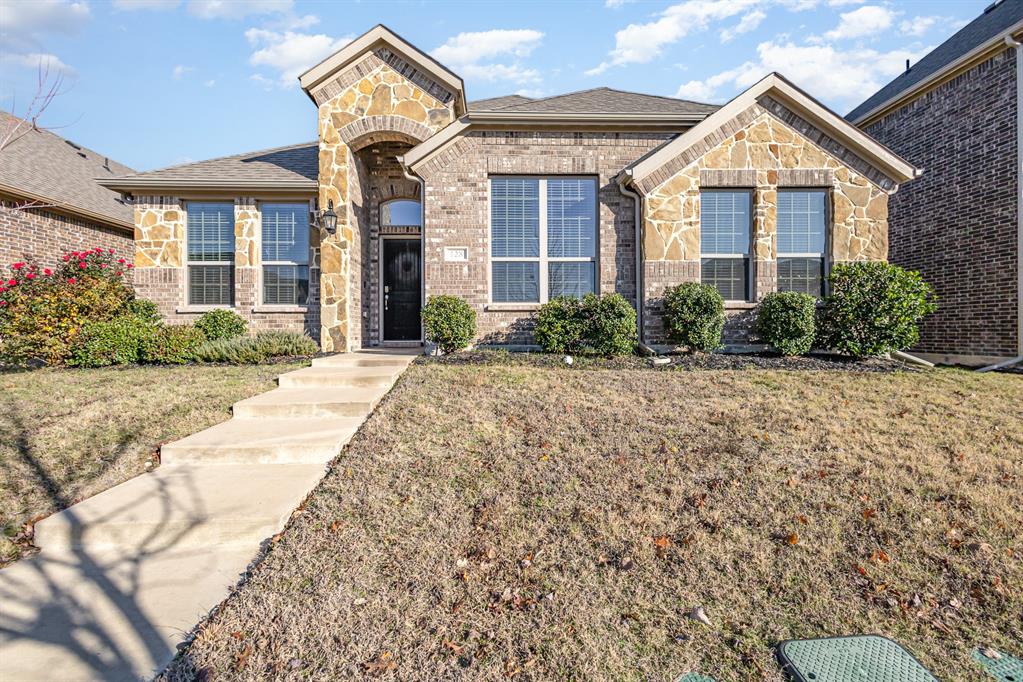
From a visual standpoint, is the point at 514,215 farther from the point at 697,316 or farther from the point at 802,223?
the point at 802,223

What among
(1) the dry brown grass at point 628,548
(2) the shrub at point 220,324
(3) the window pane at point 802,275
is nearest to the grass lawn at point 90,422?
(2) the shrub at point 220,324

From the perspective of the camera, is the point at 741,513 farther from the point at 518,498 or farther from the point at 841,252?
the point at 841,252

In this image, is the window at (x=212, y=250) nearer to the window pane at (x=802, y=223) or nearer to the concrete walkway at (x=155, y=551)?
the concrete walkway at (x=155, y=551)

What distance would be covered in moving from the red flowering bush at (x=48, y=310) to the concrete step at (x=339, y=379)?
4.65 meters

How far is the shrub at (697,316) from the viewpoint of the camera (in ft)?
28.6

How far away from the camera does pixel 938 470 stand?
4383mm

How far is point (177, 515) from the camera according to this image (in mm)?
3568

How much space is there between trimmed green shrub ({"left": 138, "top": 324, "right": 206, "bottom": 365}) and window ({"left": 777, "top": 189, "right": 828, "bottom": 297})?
33.6 ft

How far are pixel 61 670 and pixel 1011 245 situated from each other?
13175 millimetres

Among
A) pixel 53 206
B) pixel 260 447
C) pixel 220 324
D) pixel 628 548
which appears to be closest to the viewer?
pixel 628 548

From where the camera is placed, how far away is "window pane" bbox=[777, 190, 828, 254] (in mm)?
9641

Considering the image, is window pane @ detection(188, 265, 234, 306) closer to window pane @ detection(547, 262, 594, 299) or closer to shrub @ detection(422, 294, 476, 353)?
shrub @ detection(422, 294, 476, 353)

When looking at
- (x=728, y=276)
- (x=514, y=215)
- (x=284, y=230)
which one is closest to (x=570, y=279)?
(x=514, y=215)

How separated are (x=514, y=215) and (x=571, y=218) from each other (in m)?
1.03
